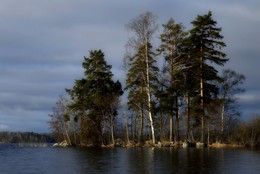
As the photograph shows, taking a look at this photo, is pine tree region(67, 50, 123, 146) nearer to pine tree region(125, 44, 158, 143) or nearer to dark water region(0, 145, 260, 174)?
pine tree region(125, 44, 158, 143)

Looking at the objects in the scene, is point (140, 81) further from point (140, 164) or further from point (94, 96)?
point (140, 164)

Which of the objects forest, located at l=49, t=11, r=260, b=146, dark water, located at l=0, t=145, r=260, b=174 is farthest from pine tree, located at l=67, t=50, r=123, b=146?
dark water, located at l=0, t=145, r=260, b=174

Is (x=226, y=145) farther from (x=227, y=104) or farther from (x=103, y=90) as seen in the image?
(x=103, y=90)

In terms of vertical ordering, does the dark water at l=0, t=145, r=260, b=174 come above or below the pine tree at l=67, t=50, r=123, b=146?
below

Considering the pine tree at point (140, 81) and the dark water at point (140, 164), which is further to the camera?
the pine tree at point (140, 81)

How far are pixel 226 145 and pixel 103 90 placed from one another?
2417 cm

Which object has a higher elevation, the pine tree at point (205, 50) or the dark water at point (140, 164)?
the pine tree at point (205, 50)

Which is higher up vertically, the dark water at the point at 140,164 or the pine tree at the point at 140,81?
the pine tree at the point at 140,81

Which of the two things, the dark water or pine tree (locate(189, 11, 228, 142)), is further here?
pine tree (locate(189, 11, 228, 142))

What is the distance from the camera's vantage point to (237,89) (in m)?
64.8

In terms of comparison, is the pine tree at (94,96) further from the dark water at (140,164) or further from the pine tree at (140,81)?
the dark water at (140,164)

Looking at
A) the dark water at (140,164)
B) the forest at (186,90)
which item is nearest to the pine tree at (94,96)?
the forest at (186,90)

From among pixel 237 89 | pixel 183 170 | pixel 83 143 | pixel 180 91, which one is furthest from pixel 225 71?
pixel 183 170

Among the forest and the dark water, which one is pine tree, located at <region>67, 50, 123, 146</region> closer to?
the forest
